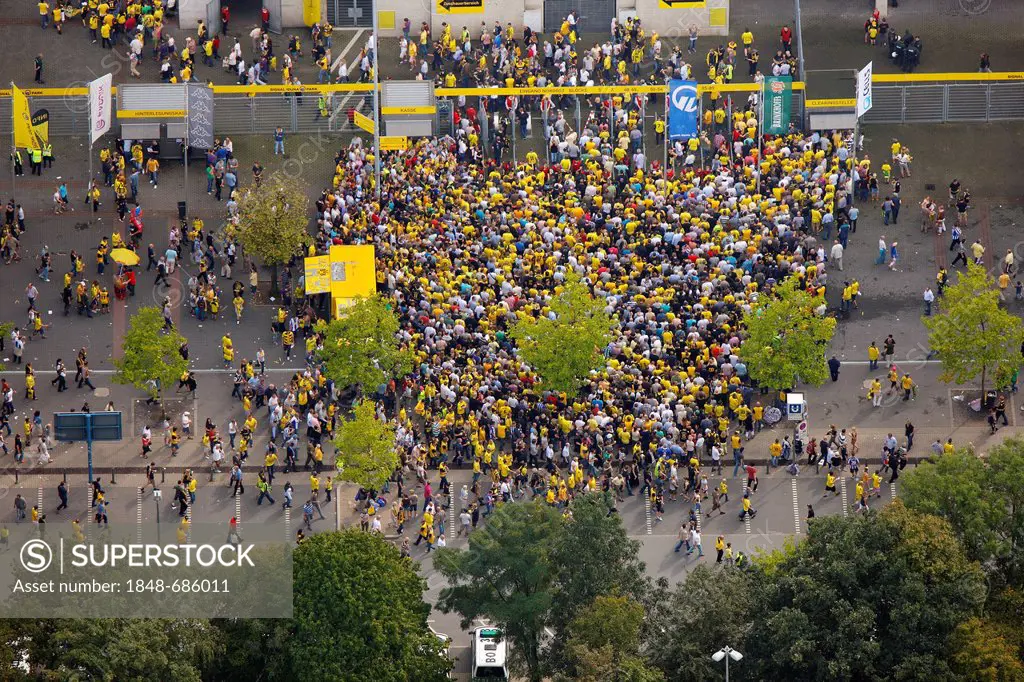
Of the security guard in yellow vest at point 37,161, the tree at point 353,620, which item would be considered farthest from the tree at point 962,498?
the security guard in yellow vest at point 37,161

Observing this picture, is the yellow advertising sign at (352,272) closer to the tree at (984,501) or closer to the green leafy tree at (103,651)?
the green leafy tree at (103,651)

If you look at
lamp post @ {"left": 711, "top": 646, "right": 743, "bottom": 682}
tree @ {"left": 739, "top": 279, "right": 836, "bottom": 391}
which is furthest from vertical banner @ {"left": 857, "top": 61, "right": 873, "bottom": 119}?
lamp post @ {"left": 711, "top": 646, "right": 743, "bottom": 682}

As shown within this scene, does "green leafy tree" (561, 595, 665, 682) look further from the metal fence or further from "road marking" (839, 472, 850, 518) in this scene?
the metal fence

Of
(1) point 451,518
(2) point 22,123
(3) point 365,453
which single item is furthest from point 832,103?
(2) point 22,123

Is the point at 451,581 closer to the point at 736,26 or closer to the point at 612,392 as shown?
the point at 612,392

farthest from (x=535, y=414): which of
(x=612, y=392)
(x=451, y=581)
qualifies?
(x=451, y=581)
